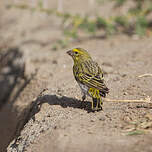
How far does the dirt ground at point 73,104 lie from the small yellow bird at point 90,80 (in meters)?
0.22

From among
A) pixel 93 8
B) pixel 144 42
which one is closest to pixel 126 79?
pixel 144 42

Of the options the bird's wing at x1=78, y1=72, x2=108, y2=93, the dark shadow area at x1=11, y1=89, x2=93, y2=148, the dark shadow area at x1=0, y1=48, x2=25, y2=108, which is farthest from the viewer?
the dark shadow area at x1=0, y1=48, x2=25, y2=108

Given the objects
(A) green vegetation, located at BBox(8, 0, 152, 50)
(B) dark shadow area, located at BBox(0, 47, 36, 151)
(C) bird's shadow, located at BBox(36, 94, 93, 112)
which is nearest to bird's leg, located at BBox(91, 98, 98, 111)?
(C) bird's shadow, located at BBox(36, 94, 93, 112)

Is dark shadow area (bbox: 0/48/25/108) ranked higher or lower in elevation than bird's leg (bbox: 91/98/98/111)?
higher

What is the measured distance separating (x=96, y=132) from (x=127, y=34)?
6.05m

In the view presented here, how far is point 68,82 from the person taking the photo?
6.38 meters

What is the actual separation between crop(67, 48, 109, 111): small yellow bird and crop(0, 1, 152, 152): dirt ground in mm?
224

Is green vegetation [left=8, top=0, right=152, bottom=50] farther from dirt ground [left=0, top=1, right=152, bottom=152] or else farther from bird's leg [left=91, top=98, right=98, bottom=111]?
bird's leg [left=91, top=98, right=98, bottom=111]

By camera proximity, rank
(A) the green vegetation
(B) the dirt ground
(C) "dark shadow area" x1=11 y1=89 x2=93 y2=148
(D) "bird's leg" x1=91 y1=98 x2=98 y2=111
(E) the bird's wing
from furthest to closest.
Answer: (A) the green vegetation
(C) "dark shadow area" x1=11 y1=89 x2=93 y2=148
(D) "bird's leg" x1=91 y1=98 x2=98 y2=111
(E) the bird's wing
(B) the dirt ground

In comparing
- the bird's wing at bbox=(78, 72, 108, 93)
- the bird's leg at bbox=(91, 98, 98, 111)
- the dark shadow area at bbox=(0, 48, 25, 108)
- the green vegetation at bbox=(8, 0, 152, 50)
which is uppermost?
the green vegetation at bbox=(8, 0, 152, 50)

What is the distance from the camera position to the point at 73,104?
17.3 ft

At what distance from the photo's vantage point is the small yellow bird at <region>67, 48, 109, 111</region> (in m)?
4.66

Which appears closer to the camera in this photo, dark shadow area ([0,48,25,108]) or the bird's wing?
the bird's wing

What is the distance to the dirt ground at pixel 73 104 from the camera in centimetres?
381
